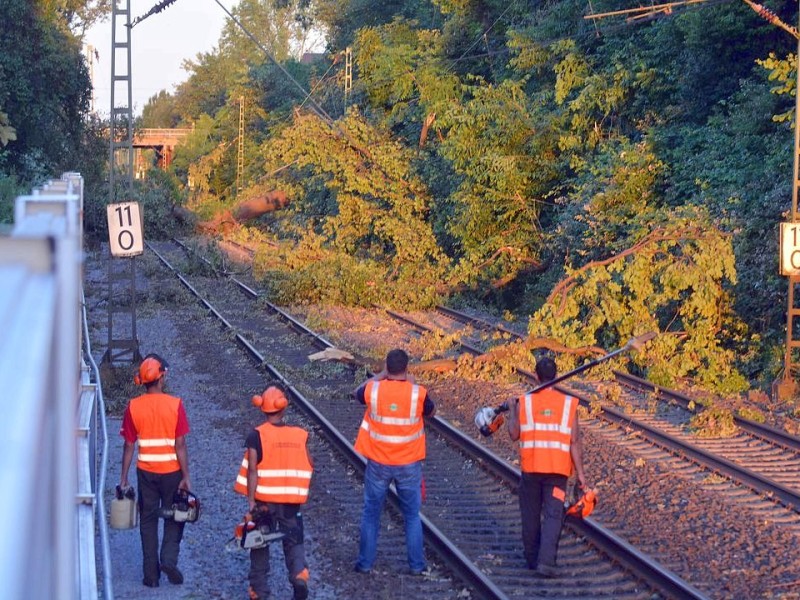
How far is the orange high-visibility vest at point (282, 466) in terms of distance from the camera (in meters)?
7.04

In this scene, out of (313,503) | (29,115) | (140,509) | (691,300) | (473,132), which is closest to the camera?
(140,509)

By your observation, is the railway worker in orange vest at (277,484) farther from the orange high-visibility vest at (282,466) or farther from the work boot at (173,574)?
the work boot at (173,574)

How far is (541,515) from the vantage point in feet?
26.6

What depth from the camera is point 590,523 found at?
854cm

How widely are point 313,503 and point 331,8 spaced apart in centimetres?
5125

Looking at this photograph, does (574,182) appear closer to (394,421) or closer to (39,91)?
(394,421)

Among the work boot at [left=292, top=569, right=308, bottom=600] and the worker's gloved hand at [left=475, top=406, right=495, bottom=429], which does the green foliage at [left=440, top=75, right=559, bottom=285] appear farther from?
the work boot at [left=292, top=569, right=308, bottom=600]


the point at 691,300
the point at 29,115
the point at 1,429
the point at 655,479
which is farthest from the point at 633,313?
the point at 29,115

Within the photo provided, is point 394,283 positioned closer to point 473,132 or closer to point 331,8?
point 473,132

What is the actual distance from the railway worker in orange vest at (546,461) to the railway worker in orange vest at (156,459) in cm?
263

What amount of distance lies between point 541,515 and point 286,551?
2153 millimetres

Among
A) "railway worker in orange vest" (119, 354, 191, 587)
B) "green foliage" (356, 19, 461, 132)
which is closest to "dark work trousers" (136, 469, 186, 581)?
"railway worker in orange vest" (119, 354, 191, 587)

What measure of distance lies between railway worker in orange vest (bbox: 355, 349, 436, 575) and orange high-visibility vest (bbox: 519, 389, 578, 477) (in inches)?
31.1

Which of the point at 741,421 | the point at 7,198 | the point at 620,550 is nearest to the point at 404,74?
the point at 7,198
